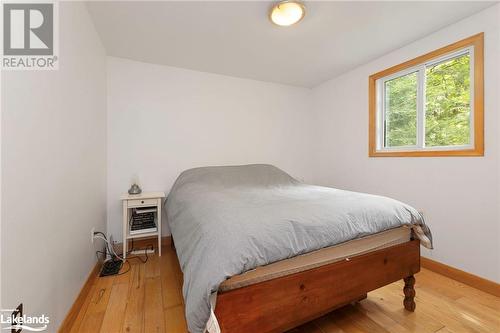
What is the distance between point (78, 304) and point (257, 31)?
2.49m

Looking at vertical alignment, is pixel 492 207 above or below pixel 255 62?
below

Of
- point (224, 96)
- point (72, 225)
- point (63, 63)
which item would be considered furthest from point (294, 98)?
point (72, 225)

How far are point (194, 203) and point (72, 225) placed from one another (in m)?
0.75

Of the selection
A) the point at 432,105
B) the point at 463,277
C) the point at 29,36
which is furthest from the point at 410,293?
the point at 29,36

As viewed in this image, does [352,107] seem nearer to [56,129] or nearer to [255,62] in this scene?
[255,62]

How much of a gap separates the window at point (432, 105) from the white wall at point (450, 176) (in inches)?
2.4

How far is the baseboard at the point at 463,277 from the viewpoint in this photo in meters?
1.54

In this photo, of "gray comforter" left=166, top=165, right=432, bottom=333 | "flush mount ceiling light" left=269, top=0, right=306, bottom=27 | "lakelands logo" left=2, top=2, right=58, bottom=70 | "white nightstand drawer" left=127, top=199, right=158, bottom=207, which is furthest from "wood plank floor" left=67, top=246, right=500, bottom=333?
"flush mount ceiling light" left=269, top=0, right=306, bottom=27

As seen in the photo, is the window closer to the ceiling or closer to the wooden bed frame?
the ceiling

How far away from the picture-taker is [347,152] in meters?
2.79

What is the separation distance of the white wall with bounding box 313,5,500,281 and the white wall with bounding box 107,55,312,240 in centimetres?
97

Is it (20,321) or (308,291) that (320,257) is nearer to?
(308,291)

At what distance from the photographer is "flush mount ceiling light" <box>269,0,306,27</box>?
1.48 meters

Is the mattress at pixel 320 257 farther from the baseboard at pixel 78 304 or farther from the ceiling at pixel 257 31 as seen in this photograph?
the ceiling at pixel 257 31
